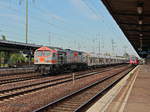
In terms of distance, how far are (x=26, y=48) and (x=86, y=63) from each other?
34.7 ft

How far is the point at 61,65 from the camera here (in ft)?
93.4

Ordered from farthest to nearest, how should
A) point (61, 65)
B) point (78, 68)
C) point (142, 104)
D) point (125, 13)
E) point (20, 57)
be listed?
point (20, 57)
point (78, 68)
point (61, 65)
point (125, 13)
point (142, 104)

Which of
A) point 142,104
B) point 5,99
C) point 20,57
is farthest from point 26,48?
point 20,57

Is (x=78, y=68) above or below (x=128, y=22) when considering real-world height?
below

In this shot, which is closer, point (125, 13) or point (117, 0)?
point (117, 0)

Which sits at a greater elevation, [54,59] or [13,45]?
[13,45]

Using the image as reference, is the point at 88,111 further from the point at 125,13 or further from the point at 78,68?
the point at 78,68

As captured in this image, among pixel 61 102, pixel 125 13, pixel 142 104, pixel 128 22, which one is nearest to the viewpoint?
pixel 142 104

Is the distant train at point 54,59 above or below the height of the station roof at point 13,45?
below

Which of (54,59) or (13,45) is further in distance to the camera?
(13,45)

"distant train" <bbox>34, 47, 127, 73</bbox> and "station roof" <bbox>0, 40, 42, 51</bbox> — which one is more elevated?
"station roof" <bbox>0, 40, 42, 51</bbox>

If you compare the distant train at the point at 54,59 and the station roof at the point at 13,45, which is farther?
the station roof at the point at 13,45

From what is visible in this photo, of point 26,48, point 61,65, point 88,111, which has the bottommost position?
point 88,111

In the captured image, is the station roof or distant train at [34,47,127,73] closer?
distant train at [34,47,127,73]
